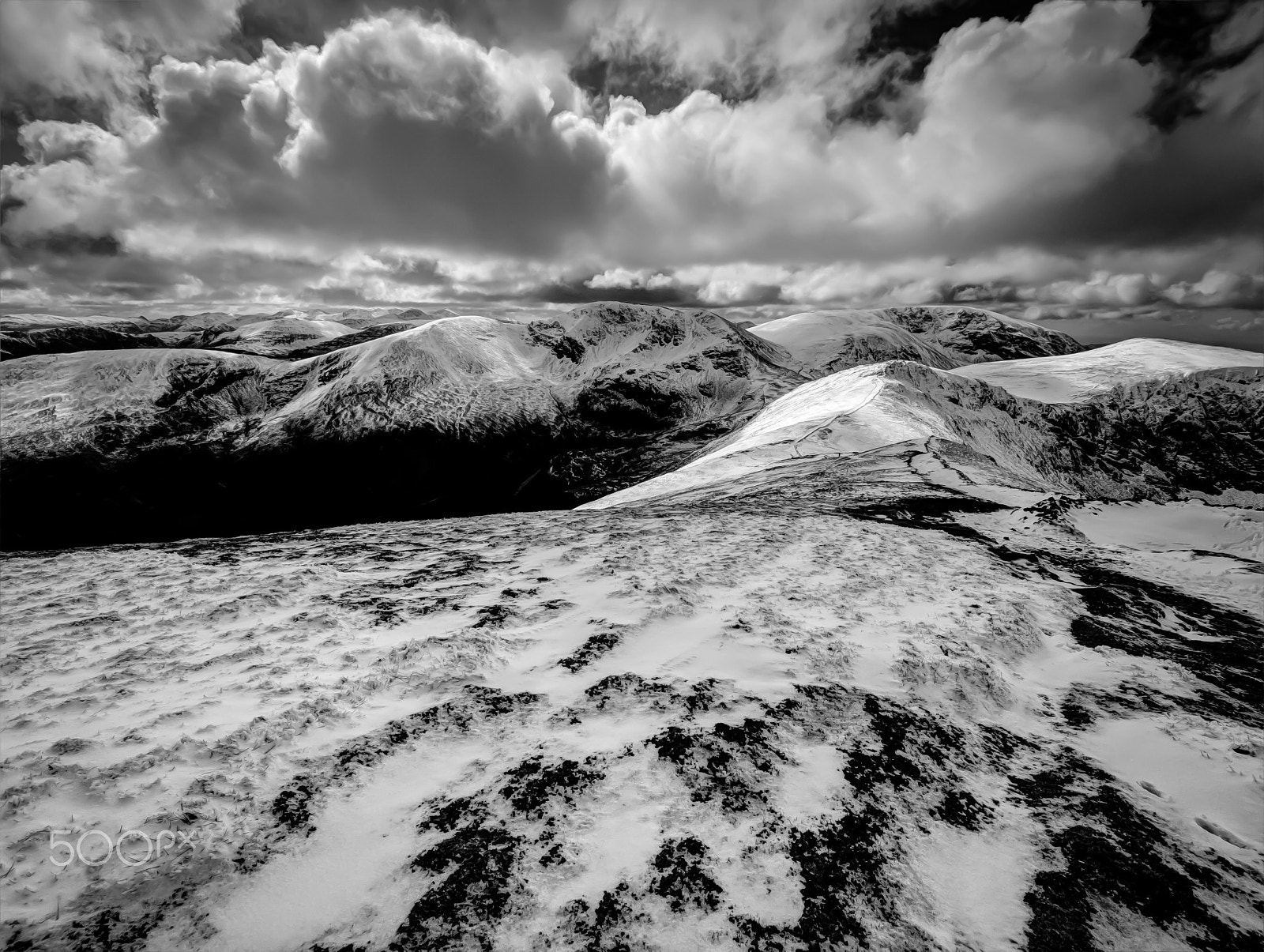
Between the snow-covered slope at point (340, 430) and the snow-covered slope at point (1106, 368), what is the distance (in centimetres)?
5414

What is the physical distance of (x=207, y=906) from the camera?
11.5 feet

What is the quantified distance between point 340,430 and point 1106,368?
572 feet

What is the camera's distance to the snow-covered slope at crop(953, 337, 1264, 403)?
104m

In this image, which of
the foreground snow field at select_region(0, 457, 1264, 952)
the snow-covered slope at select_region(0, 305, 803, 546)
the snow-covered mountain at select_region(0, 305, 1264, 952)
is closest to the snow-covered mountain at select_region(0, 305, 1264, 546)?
the snow-covered slope at select_region(0, 305, 803, 546)

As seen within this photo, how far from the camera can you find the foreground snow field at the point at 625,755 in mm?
3633

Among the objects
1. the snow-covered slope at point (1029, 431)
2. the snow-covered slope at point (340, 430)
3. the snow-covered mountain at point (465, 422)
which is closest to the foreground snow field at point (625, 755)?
the snow-covered slope at point (1029, 431)

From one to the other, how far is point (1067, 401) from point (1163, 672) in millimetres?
118639

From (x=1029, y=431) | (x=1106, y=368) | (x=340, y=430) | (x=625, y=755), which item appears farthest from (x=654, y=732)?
(x=1106, y=368)

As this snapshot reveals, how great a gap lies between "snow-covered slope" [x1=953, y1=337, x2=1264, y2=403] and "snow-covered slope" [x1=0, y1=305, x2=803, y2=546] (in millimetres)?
54139

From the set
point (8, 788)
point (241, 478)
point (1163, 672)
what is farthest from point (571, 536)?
point (241, 478)

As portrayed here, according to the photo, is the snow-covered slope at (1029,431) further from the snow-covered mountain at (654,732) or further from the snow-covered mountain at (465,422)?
the snow-covered mountain at (654,732)

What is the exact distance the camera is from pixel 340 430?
124250mm

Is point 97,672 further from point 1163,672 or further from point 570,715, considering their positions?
point 1163,672

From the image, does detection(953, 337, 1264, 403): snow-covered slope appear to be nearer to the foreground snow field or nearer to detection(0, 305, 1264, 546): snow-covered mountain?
detection(0, 305, 1264, 546): snow-covered mountain
